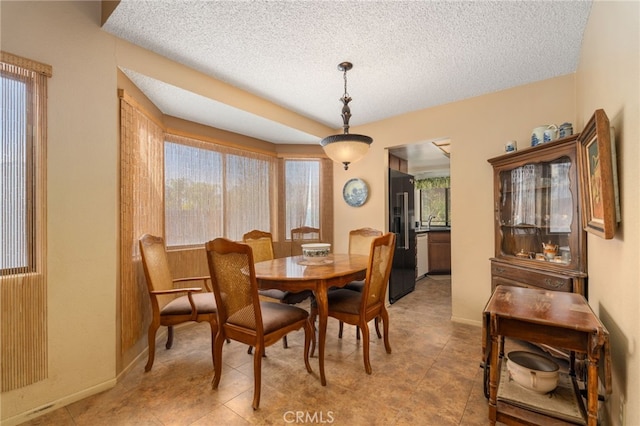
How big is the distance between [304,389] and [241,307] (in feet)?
2.44

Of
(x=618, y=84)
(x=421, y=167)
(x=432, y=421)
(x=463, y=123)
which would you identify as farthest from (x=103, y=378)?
(x=421, y=167)

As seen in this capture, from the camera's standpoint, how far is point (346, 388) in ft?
6.40

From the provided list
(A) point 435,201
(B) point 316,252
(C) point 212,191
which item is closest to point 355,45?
(B) point 316,252

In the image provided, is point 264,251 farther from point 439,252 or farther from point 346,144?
point 439,252

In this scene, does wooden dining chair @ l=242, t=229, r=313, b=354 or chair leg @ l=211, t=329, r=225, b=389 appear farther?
wooden dining chair @ l=242, t=229, r=313, b=354

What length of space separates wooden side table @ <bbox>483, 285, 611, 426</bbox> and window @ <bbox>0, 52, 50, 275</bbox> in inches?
108

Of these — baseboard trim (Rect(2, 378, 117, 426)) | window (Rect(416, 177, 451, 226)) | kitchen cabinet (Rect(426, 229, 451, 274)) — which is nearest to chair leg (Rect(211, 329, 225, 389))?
baseboard trim (Rect(2, 378, 117, 426))

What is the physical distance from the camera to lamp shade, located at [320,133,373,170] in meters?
2.30

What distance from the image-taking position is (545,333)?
1.36 meters

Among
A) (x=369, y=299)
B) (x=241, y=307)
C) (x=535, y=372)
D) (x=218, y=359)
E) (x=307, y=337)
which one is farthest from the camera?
(x=369, y=299)

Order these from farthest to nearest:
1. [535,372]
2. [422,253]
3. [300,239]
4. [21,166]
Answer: [422,253]
[300,239]
[21,166]
[535,372]

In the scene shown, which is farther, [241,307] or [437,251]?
[437,251]

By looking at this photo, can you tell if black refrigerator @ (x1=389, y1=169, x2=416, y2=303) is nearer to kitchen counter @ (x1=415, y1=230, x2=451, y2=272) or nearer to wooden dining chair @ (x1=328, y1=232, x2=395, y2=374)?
kitchen counter @ (x1=415, y1=230, x2=451, y2=272)

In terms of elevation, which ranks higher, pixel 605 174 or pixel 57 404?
pixel 605 174
